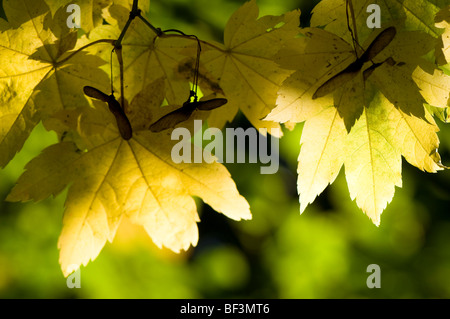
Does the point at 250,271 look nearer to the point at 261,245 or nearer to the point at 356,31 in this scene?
the point at 261,245

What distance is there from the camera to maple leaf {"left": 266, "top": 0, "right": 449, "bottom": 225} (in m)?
0.83

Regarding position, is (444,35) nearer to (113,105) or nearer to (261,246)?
(113,105)

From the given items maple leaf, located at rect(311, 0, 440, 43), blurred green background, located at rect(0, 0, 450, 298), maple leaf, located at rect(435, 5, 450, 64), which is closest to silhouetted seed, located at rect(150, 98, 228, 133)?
maple leaf, located at rect(311, 0, 440, 43)

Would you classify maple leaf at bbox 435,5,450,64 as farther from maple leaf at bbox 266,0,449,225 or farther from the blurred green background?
the blurred green background

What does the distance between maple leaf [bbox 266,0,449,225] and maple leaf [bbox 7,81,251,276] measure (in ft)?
0.60

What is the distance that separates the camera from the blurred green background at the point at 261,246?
6.31 feet

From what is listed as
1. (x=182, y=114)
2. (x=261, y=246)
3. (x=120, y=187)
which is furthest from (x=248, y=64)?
(x=261, y=246)

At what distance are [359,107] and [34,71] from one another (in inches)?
27.5

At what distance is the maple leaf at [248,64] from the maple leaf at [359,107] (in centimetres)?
12

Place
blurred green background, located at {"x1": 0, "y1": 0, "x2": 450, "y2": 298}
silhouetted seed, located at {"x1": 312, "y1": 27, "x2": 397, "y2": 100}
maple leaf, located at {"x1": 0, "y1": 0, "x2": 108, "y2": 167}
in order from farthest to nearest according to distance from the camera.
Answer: blurred green background, located at {"x1": 0, "y1": 0, "x2": 450, "y2": 298} < maple leaf, located at {"x1": 0, "y1": 0, "x2": 108, "y2": 167} < silhouetted seed, located at {"x1": 312, "y1": 27, "x2": 397, "y2": 100}

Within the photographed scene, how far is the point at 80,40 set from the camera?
931mm

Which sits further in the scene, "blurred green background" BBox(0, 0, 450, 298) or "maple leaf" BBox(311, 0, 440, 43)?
"blurred green background" BBox(0, 0, 450, 298)

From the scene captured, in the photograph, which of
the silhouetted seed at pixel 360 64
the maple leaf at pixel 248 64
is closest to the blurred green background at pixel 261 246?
the maple leaf at pixel 248 64

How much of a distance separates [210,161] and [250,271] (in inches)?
54.8
